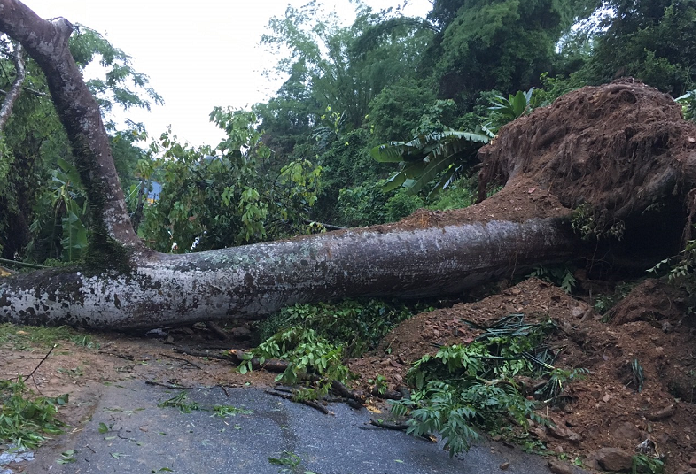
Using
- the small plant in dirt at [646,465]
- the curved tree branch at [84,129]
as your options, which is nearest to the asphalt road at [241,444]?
the small plant in dirt at [646,465]

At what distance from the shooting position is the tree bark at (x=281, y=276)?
16.8 feet

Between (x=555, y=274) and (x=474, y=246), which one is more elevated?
(x=474, y=246)

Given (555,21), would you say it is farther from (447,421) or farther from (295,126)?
(447,421)

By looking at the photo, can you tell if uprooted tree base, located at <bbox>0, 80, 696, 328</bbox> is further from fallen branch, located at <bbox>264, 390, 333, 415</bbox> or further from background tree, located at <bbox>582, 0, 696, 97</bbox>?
background tree, located at <bbox>582, 0, 696, 97</bbox>

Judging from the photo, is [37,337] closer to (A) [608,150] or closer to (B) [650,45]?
(A) [608,150]

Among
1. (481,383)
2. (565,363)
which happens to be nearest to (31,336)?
(481,383)

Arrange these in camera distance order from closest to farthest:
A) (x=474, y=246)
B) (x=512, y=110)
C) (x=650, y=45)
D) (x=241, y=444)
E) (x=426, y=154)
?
(x=241, y=444), (x=474, y=246), (x=426, y=154), (x=512, y=110), (x=650, y=45)

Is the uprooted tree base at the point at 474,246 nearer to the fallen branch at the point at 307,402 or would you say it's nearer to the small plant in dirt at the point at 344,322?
the small plant in dirt at the point at 344,322

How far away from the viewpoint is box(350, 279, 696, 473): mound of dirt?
3.61m

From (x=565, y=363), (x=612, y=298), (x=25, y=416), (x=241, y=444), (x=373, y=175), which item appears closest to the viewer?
(x=25, y=416)

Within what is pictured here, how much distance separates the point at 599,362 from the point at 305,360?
2.28 metres

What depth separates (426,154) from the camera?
1004cm

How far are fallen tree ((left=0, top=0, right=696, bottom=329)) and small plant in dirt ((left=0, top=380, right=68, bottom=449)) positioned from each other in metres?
1.98

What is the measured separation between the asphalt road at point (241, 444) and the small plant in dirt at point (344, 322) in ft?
4.40
